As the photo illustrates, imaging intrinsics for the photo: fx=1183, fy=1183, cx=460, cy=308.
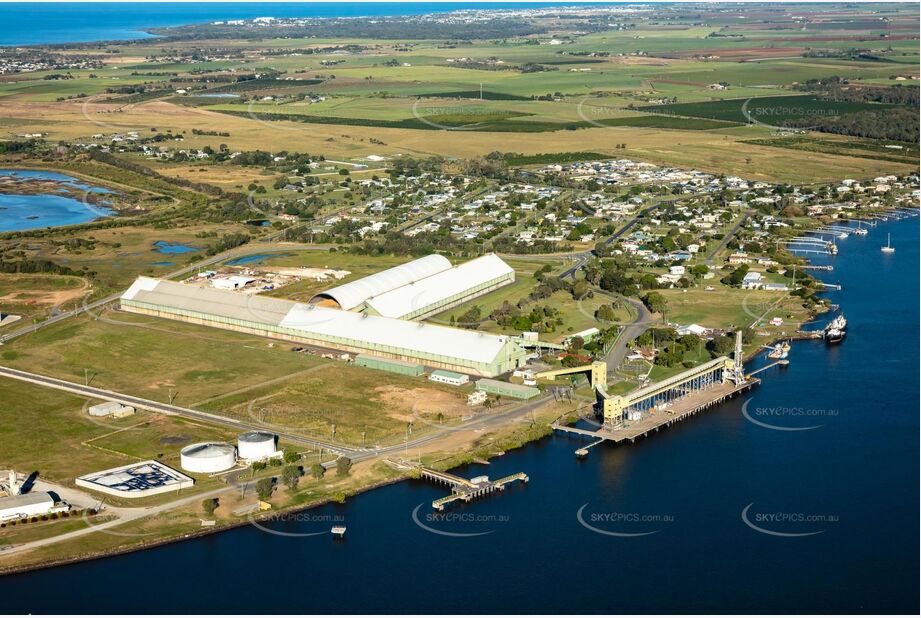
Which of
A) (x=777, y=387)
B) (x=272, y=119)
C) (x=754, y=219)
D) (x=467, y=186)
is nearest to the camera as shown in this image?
(x=777, y=387)

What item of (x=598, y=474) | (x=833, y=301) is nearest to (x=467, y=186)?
(x=833, y=301)

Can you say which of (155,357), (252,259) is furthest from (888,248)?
(155,357)

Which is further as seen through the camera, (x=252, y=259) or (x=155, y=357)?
(x=252, y=259)

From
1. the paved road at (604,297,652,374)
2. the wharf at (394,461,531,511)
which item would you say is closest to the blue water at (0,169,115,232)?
the paved road at (604,297,652,374)

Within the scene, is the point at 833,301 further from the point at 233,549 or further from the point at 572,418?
the point at 233,549

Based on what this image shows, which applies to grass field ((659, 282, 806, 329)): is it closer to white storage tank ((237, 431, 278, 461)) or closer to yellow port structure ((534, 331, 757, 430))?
yellow port structure ((534, 331, 757, 430))

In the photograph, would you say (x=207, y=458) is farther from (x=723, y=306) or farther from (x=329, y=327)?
(x=723, y=306)
